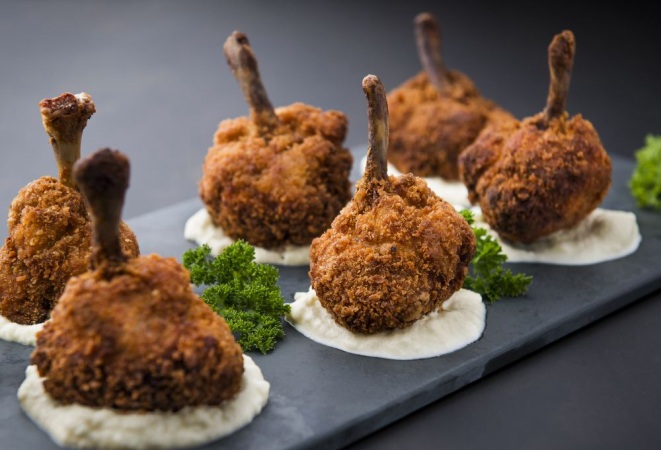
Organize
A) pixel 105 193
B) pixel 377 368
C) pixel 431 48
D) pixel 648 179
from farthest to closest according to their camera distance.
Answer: pixel 431 48 < pixel 648 179 < pixel 377 368 < pixel 105 193

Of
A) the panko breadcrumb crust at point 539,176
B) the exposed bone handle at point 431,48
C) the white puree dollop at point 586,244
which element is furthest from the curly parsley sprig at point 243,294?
the exposed bone handle at point 431,48

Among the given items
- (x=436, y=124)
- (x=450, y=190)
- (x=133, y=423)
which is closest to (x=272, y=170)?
(x=450, y=190)

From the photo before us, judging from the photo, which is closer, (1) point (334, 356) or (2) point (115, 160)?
(2) point (115, 160)

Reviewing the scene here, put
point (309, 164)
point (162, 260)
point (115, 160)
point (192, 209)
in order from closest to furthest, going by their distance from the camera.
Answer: point (115, 160) → point (162, 260) → point (309, 164) → point (192, 209)

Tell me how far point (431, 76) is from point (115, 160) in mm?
4645

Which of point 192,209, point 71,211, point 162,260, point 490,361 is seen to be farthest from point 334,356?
point 192,209

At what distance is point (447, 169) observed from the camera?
304 inches

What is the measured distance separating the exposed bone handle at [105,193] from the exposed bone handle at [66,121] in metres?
0.95

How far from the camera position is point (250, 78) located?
6.45 metres

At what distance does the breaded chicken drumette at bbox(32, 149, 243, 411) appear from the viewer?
4.11m

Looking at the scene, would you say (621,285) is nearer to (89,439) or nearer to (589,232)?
(589,232)

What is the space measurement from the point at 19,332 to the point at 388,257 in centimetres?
219

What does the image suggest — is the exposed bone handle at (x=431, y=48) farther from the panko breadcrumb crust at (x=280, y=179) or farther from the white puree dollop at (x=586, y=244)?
the white puree dollop at (x=586, y=244)

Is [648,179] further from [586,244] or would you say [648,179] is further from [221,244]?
[221,244]
